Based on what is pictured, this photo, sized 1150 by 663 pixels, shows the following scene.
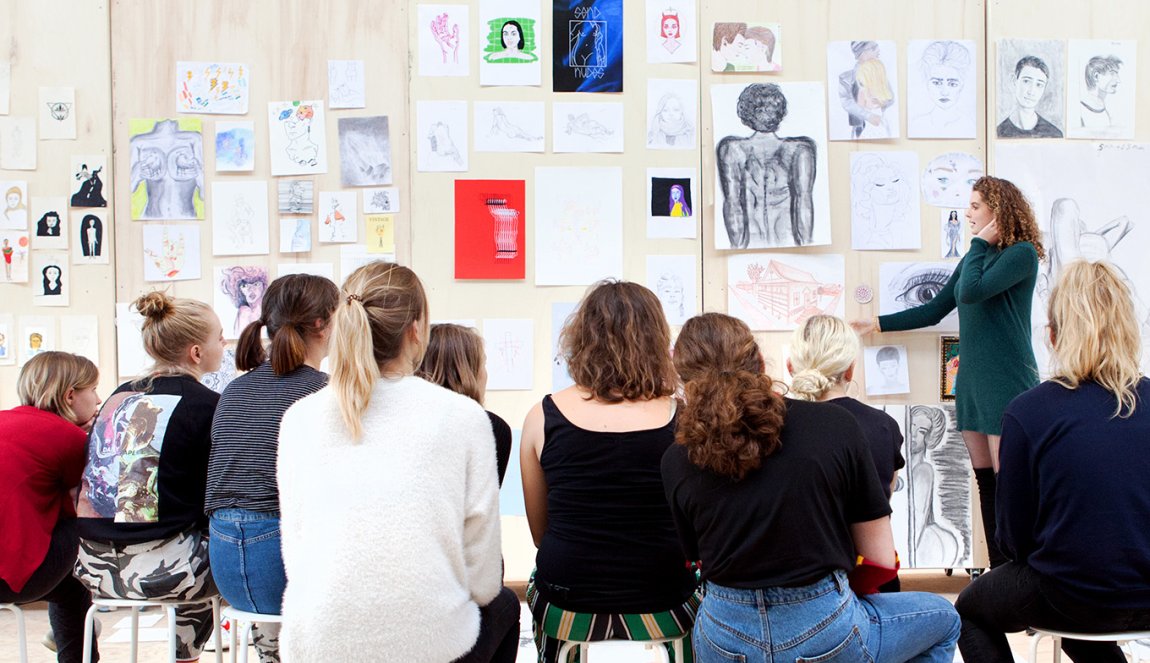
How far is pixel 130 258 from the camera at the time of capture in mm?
4039

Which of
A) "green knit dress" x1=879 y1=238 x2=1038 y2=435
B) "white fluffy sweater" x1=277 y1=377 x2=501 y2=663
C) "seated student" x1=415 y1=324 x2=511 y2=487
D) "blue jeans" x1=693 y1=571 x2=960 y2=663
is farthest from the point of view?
"green knit dress" x1=879 y1=238 x2=1038 y2=435

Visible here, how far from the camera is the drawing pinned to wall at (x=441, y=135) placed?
4012 millimetres

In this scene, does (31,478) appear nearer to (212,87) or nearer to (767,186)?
(212,87)

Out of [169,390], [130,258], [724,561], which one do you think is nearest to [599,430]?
[724,561]

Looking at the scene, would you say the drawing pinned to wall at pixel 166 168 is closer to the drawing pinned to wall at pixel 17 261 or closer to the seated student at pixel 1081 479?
the drawing pinned to wall at pixel 17 261

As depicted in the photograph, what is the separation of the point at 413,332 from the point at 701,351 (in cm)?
73

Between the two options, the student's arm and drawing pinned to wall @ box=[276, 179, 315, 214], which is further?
drawing pinned to wall @ box=[276, 179, 315, 214]

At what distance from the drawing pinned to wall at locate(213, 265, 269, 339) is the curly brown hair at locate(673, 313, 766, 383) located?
2.33 metres

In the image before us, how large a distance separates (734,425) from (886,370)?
2500 mm

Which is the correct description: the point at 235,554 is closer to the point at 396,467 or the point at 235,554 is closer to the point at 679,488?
the point at 396,467

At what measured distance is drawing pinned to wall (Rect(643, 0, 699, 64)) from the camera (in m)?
4.05

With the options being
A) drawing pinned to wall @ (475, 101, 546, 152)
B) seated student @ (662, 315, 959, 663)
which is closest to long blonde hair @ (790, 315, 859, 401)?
seated student @ (662, 315, 959, 663)

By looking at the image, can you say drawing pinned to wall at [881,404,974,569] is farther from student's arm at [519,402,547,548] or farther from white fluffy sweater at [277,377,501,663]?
white fluffy sweater at [277,377,501,663]

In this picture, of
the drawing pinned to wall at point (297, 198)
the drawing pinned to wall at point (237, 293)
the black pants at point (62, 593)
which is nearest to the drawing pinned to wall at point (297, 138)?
the drawing pinned to wall at point (297, 198)
